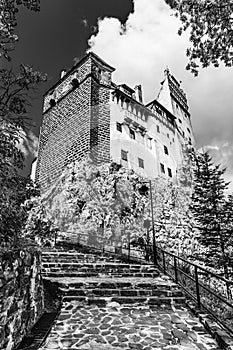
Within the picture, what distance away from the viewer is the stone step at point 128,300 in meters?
7.34

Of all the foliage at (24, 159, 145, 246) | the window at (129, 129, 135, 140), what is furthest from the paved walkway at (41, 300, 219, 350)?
the window at (129, 129, 135, 140)

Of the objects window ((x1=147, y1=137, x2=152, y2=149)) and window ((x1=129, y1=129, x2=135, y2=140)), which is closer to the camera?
window ((x1=129, y1=129, x2=135, y2=140))

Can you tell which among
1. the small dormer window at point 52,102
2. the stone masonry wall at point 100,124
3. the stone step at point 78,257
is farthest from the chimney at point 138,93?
the stone step at point 78,257

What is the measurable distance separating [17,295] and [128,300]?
381 centimetres

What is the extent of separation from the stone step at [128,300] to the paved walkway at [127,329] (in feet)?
0.45

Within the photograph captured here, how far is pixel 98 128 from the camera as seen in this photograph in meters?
24.8

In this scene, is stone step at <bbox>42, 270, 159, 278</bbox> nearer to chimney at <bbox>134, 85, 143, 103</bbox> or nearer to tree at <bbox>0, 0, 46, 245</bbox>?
tree at <bbox>0, 0, 46, 245</bbox>

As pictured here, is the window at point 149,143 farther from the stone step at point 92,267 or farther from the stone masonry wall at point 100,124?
the stone step at point 92,267

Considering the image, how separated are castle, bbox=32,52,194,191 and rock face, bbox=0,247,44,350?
1788 centimetres

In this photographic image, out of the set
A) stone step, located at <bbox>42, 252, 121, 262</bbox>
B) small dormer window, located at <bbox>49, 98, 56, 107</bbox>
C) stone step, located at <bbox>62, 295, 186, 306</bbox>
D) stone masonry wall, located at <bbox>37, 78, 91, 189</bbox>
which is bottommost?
stone step, located at <bbox>62, 295, 186, 306</bbox>

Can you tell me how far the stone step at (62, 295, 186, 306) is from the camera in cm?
734

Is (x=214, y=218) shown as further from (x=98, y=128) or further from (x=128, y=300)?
(x=128, y=300)

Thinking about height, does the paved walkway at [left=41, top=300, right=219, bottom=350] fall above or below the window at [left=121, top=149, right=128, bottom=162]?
below

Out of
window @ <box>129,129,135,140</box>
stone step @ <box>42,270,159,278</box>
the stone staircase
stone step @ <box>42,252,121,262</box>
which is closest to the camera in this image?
the stone staircase
